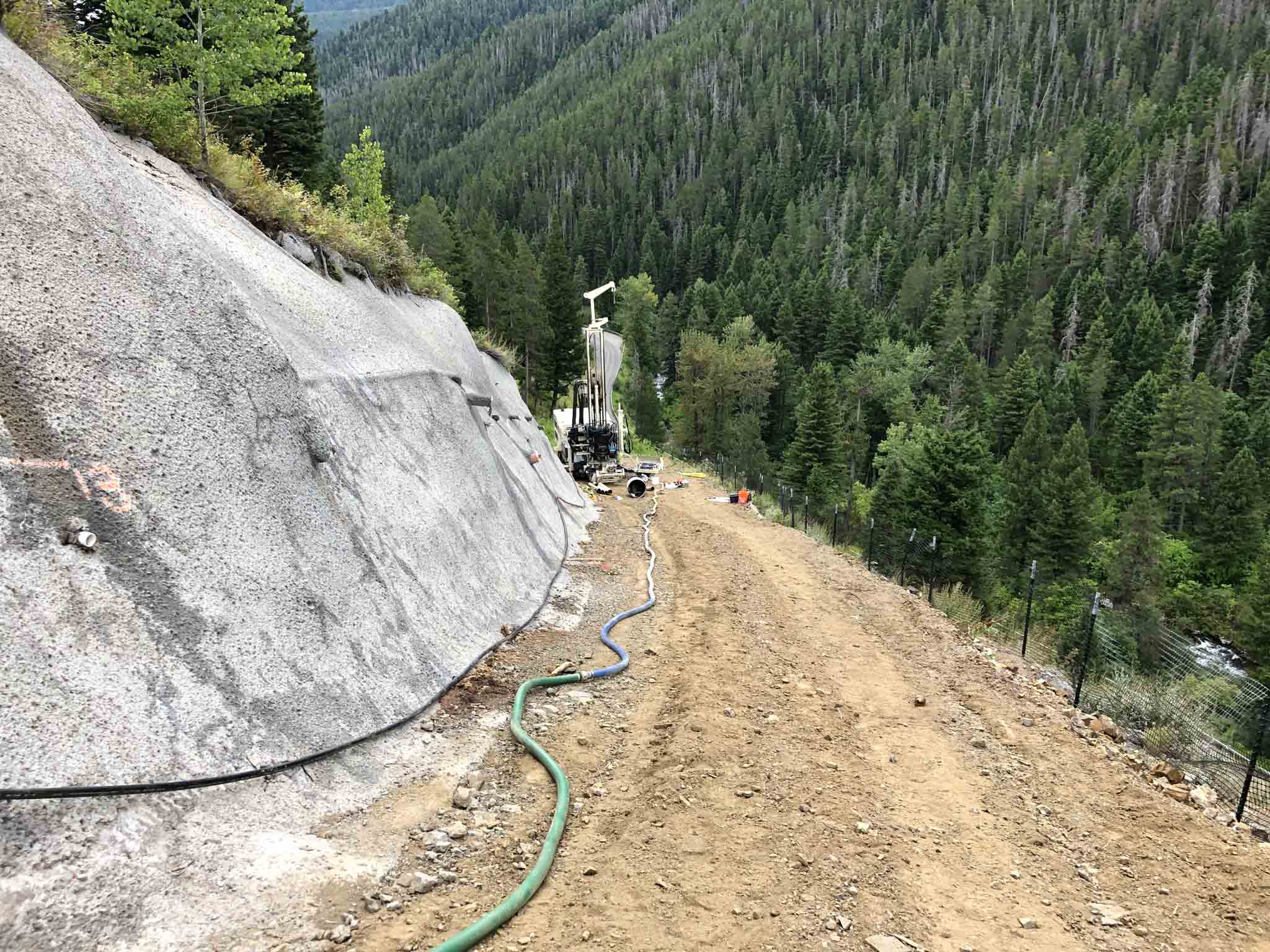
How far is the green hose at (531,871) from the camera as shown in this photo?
14.6 ft

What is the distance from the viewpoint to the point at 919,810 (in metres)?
6.52

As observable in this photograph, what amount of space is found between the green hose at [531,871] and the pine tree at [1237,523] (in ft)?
207

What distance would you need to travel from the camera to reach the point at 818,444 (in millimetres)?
55406

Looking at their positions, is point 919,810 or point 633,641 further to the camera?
point 633,641

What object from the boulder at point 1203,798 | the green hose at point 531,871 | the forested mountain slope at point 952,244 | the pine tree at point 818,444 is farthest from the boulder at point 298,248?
the pine tree at point 818,444

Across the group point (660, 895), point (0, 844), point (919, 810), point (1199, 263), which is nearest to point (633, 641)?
point (919, 810)

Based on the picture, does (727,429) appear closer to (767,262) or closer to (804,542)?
(804,542)

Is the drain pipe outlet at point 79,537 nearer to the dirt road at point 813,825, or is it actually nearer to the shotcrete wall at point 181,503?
the shotcrete wall at point 181,503

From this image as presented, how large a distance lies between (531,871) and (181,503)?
4032 mm

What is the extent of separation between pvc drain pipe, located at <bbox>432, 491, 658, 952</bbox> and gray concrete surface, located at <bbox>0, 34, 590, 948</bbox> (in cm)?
94

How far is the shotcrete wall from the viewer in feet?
15.5

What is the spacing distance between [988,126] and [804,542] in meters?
156

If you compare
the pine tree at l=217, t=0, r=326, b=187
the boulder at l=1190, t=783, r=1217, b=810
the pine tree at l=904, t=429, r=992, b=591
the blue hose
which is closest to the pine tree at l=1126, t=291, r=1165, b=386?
the pine tree at l=904, t=429, r=992, b=591

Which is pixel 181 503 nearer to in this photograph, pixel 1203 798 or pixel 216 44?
pixel 1203 798
